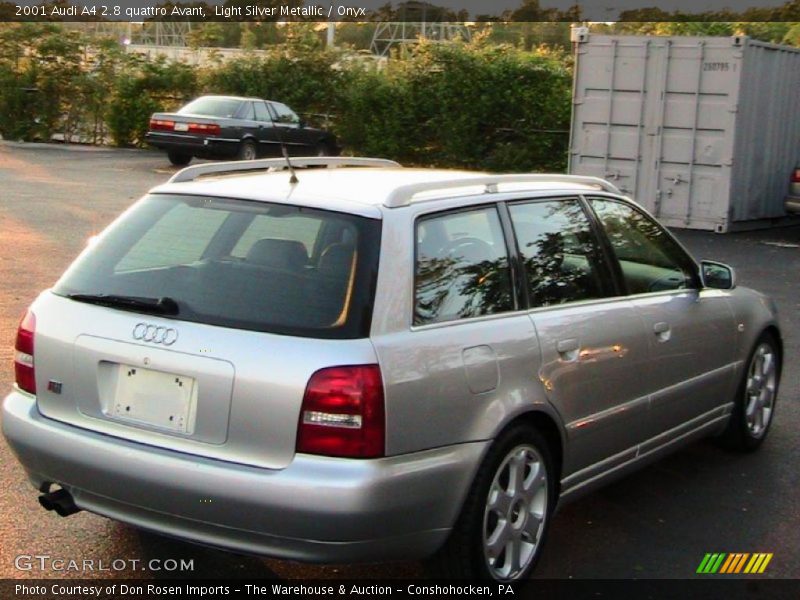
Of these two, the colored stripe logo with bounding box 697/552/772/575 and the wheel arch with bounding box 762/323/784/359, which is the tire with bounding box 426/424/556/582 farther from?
the wheel arch with bounding box 762/323/784/359

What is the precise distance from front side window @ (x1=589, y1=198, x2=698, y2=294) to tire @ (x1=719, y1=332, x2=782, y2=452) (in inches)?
32.4

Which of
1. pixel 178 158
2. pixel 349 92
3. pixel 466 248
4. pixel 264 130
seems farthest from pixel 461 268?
pixel 349 92

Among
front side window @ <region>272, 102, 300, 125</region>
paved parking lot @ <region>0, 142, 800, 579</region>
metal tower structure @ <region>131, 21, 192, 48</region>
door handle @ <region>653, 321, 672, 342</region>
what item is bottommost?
paved parking lot @ <region>0, 142, 800, 579</region>

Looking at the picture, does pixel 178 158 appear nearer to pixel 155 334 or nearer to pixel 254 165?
pixel 254 165

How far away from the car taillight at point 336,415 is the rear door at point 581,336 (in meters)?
0.98

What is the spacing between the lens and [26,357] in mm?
4582

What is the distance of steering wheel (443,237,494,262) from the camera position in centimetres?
456

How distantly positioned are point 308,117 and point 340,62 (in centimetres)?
151

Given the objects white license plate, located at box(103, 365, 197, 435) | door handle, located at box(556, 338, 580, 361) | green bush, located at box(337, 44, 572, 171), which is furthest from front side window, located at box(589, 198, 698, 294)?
green bush, located at box(337, 44, 572, 171)

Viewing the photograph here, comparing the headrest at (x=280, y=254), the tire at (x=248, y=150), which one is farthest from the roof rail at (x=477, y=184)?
the tire at (x=248, y=150)

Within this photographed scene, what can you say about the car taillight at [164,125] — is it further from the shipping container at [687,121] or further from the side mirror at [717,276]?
the side mirror at [717,276]

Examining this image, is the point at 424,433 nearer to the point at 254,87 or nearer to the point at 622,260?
the point at 622,260

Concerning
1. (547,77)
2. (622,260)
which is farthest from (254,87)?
(622,260)

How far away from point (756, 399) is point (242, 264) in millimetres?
3549
